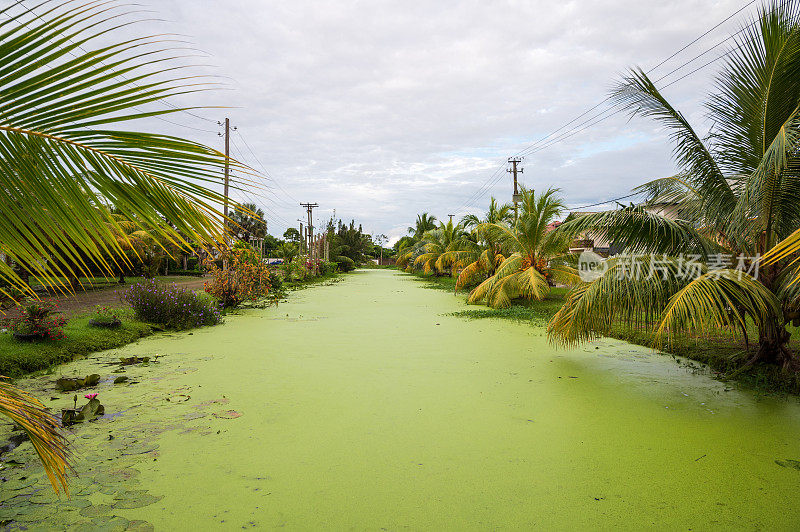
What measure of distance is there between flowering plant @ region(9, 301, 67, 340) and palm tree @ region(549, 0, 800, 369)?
503 cm

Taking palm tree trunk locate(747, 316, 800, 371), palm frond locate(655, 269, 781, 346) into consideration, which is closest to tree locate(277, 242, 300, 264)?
palm tree trunk locate(747, 316, 800, 371)

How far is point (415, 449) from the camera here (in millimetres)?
2455

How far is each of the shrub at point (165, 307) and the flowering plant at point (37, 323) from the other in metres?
1.76

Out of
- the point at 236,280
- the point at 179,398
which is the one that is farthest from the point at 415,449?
the point at 236,280

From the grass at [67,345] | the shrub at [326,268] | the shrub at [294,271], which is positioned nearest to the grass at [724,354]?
the grass at [67,345]

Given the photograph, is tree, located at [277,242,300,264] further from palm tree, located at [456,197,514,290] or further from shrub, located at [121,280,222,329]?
shrub, located at [121,280,222,329]

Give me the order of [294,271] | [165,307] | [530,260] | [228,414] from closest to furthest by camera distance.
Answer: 1. [228,414]
2. [165,307]
3. [530,260]
4. [294,271]

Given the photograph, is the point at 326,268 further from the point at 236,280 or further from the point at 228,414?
the point at 228,414

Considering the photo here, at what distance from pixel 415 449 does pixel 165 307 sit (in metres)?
5.34

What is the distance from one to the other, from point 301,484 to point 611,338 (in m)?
5.04

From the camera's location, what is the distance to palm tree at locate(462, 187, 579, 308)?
9.39 meters

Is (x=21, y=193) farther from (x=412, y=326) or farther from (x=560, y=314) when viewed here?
(x=412, y=326)

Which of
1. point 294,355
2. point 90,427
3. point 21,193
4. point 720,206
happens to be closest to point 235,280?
point 294,355

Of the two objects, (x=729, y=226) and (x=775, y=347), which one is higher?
(x=729, y=226)
